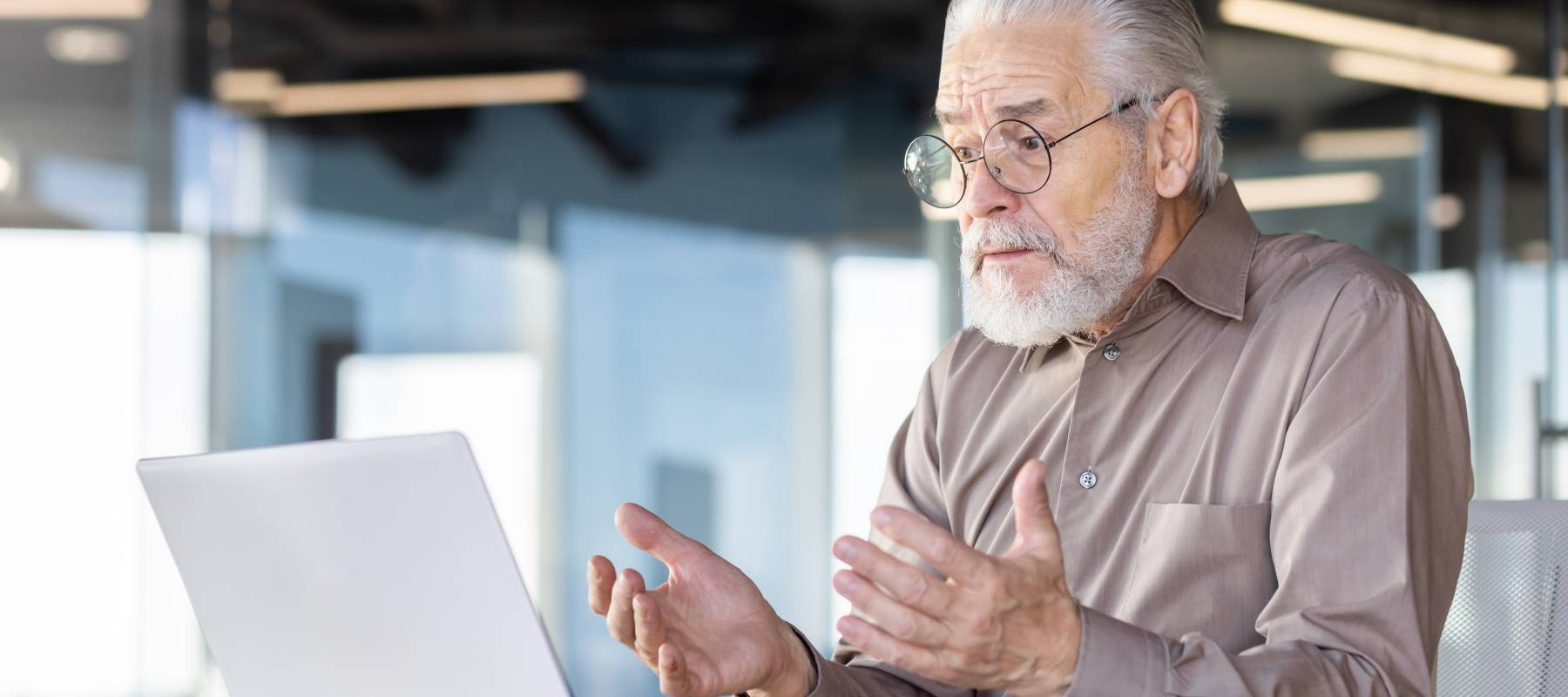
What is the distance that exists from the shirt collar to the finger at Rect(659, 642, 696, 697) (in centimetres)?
73

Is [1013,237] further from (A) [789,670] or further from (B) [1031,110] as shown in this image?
(A) [789,670]

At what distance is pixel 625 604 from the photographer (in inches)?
51.5


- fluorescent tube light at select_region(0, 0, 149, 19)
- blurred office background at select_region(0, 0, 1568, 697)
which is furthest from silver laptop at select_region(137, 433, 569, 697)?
fluorescent tube light at select_region(0, 0, 149, 19)

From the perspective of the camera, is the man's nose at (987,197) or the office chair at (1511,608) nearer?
the office chair at (1511,608)

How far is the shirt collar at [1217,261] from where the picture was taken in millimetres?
1580

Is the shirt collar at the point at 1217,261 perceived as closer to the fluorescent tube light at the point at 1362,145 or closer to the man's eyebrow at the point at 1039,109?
the man's eyebrow at the point at 1039,109

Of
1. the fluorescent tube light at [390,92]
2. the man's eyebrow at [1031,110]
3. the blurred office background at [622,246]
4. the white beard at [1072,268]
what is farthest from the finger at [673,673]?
the fluorescent tube light at [390,92]

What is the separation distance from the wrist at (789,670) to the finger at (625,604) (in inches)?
7.5

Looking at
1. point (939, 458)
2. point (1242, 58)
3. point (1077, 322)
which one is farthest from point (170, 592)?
point (1242, 58)

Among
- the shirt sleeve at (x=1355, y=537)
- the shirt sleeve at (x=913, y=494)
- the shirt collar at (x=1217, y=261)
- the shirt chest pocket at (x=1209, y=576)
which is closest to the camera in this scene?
the shirt sleeve at (x=1355, y=537)

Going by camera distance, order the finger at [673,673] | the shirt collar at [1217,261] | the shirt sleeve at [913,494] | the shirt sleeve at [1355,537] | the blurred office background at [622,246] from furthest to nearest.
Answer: the blurred office background at [622,246] → the shirt sleeve at [913,494] → the shirt collar at [1217,261] → the finger at [673,673] → the shirt sleeve at [1355,537]

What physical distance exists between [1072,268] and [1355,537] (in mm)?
525

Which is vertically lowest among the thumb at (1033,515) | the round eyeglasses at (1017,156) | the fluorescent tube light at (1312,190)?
the thumb at (1033,515)

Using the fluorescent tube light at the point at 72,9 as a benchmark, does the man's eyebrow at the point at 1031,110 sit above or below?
below
